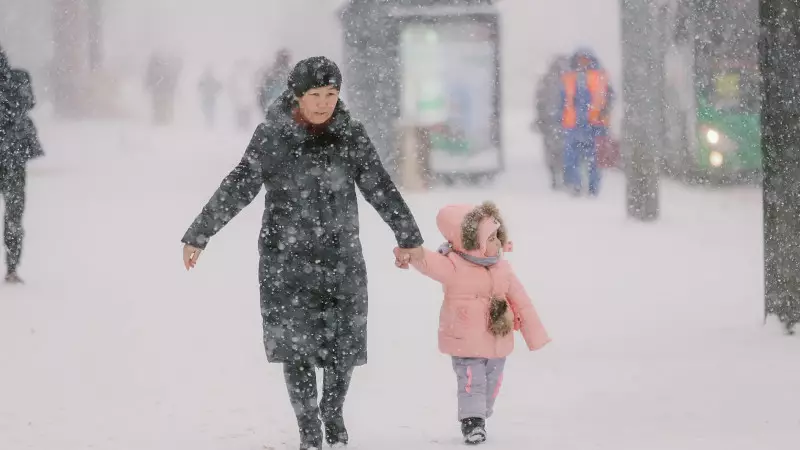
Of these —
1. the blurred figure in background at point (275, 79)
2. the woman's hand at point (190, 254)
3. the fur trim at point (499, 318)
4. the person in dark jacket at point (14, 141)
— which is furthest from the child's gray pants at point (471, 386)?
the blurred figure in background at point (275, 79)

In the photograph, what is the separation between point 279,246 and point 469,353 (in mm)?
823

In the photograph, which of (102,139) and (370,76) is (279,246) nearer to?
(370,76)

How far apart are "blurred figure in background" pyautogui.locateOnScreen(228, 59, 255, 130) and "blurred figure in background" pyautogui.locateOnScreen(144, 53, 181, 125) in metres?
1.51

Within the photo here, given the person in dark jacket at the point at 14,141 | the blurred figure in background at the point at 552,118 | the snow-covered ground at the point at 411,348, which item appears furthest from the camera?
the blurred figure in background at the point at 552,118

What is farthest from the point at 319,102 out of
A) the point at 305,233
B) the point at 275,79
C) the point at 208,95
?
the point at 208,95

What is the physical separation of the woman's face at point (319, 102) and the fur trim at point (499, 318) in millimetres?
959

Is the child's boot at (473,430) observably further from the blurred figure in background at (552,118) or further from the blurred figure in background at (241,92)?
the blurred figure in background at (241,92)

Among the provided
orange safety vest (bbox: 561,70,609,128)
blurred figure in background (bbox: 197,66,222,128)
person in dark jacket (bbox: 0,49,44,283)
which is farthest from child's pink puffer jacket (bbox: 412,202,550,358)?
blurred figure in background (bbox: 197,66,222,128)

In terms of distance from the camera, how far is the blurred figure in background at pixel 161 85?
37750 mm

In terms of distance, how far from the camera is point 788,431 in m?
6.02

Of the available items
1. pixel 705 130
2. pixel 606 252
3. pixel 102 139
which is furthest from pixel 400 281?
pixel 102 139

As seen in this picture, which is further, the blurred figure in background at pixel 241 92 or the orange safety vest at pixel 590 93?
the blurred figure in background at pixel 241 92

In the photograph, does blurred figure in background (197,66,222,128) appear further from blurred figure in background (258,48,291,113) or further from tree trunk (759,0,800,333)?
tree trunk (759,0,800,333)

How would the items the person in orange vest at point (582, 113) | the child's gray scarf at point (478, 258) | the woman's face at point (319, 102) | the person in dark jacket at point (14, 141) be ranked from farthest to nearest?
1. the person in orange vest at point (582, 113)
2. the person in dark jacket at point (14, 141)
3. the child's gray scarf at point (478, 258)
4. the woman's face at point (319, 102)
